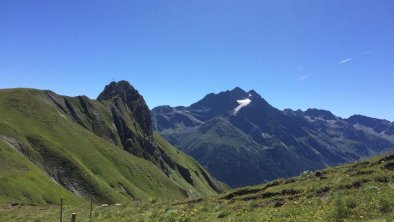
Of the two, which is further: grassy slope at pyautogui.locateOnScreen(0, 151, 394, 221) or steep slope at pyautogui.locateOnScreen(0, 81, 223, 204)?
steep slope at pyautogui.locateOnScreen(0, 81, 223, 204)

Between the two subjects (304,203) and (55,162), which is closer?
(304,203)

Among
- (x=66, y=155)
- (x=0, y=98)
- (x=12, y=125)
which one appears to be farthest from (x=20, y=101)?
(x=66, y=155)

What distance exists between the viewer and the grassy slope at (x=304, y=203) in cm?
2200

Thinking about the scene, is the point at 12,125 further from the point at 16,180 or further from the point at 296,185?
the point at 296,185

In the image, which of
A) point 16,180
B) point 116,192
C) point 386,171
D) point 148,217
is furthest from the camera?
point 116,192

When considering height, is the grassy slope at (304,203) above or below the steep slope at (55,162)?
below

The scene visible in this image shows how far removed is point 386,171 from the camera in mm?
34531

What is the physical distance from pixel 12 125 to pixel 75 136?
90.3 feet

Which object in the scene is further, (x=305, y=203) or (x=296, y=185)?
(x=296, y=185)

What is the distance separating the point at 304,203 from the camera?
90.8ft

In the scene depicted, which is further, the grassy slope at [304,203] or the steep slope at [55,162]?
the steep slope at [55,162]

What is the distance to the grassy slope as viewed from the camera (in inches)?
→ 866

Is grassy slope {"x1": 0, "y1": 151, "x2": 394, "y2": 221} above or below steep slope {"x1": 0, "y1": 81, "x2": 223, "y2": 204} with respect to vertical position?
below

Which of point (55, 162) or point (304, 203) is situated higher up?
point (55, 162)
